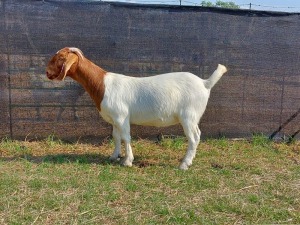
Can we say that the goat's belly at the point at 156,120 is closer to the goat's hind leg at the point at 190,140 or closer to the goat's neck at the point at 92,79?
the goat's hind leg at the point at 190,140

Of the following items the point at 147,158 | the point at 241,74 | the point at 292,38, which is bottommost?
the point at 147,158

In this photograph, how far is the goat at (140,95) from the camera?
458cm

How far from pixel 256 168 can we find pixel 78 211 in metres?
2.33

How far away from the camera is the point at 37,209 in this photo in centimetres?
340

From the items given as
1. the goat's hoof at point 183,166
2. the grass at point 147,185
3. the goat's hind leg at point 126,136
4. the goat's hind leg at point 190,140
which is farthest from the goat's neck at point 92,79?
the goat's hoof at point 183,166

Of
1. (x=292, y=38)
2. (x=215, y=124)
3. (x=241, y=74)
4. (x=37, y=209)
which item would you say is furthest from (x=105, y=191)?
(x=292, y=38)

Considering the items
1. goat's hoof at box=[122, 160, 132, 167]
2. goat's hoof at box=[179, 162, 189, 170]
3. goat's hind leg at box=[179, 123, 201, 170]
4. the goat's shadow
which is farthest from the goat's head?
goat's hoof at box=[179, 162, 189, 170]

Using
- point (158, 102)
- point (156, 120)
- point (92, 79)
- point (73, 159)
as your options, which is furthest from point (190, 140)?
point (73, 159)

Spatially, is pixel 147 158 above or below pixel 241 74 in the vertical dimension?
below

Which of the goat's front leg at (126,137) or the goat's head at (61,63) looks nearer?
the goat's head at (61,63)

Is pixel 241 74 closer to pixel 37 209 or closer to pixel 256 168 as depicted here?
pixel 256 168

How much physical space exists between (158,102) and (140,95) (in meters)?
0.23

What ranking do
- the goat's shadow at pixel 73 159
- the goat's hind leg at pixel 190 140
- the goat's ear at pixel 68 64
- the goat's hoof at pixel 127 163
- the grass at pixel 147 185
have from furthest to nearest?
the goat's shadow at pixel 73 159
the goat's hoof at pixel 127 163
the goat's hind leg at pixel 190 140
the goat's ear at pixel 68 64
the grass at pixel 147 185

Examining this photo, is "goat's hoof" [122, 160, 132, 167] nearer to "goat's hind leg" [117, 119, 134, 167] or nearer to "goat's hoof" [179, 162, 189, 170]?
"goat's hind leg" [117, 119, 134, 167]
